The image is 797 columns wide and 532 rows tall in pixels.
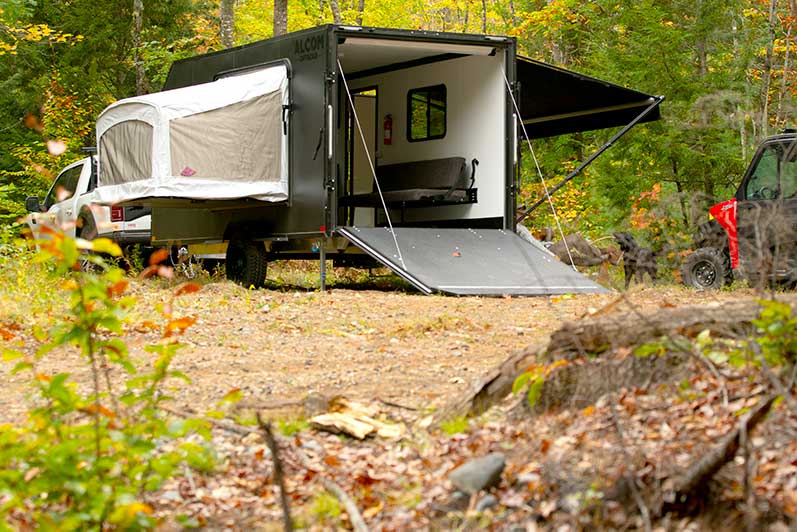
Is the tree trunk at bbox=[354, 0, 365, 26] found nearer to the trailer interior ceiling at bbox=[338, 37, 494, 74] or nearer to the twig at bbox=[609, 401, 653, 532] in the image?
the trailer interior ceiling at bbox=[338, 37, 494, 74]

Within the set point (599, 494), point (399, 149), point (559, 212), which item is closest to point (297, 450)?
point (599, 494)

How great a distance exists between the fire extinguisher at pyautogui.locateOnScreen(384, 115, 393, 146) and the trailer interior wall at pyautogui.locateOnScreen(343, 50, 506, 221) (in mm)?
58

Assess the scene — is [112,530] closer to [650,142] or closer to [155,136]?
[155,136]

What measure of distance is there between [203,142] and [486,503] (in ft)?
28.2

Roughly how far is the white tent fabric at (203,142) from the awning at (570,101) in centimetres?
328

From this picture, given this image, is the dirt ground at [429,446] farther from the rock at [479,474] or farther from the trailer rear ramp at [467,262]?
the trailer rear ramp at [467,262]

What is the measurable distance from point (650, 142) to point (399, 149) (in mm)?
3887

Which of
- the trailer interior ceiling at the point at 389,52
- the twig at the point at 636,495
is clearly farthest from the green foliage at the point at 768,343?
the trailer interior ceiling at the point at 389,52

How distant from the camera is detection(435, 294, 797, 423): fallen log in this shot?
4.30m

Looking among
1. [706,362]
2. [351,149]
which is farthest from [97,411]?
[351,149]

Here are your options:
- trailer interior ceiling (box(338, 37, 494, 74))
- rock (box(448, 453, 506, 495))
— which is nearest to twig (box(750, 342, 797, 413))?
rock (box(448, 453, 506, 495))

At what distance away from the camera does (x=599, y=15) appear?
59.1 feet

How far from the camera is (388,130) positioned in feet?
46.0

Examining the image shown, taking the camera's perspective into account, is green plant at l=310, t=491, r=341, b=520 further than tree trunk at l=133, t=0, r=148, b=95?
No
